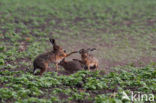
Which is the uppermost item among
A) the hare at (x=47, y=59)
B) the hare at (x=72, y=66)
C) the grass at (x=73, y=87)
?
the hare at (x=47, y=59)

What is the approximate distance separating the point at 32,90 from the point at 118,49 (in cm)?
587

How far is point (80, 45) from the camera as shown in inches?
496

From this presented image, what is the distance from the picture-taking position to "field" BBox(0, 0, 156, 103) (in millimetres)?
7148

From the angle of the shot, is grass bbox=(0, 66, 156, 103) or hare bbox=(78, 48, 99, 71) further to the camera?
hare bbox=(78, 48, 99, 71)

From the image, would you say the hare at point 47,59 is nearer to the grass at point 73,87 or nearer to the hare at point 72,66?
the hare at point 72,66

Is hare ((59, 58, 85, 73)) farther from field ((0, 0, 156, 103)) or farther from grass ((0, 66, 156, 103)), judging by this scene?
grass ((0, 66, 156, 103))

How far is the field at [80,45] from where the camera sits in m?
7.15

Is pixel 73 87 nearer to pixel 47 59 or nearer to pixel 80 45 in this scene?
pixel 47 59

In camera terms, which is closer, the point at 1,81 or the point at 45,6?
the point at 1,81

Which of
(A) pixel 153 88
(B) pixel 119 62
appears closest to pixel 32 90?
(A) pixel 153 88

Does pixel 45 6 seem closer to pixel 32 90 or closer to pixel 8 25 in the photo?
pixel 8 25

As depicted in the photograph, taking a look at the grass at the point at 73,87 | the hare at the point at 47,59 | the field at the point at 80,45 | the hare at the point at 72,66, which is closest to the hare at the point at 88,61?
the hare at the point at 72,66

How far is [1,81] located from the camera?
753 cm

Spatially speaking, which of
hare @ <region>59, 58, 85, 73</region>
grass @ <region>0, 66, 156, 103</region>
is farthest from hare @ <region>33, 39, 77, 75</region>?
grass @ <region>0, 66, 156, 103</region>
